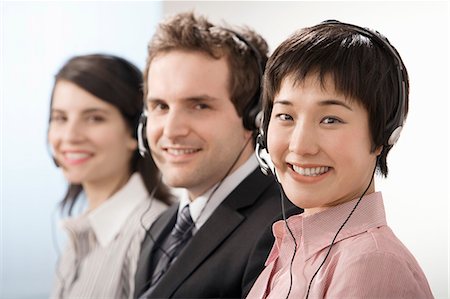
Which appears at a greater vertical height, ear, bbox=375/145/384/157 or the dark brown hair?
the dark brown hair

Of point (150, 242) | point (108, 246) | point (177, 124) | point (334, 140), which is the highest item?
point (334, 140)

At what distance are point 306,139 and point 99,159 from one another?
4.73 feet

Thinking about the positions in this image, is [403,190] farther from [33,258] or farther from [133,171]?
→ [33,258]

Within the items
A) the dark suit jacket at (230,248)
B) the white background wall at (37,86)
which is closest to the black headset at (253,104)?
the dark suit jacket at (230,248)

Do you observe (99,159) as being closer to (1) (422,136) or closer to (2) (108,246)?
(2) (108,246)

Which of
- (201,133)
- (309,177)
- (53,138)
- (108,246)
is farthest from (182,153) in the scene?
(53,138)

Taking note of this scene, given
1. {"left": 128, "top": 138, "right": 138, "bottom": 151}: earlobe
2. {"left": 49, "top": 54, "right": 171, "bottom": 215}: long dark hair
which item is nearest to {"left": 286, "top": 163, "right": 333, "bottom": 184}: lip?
{"left": 49, "top": 54, "right": 171, "bottom": 215}: long dark hair

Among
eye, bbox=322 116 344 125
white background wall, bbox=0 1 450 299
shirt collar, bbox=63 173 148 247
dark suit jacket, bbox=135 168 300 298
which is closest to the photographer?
eye, bbox=322 116 344 125

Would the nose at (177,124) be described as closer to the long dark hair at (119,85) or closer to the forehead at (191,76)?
the forehead at (191,76)

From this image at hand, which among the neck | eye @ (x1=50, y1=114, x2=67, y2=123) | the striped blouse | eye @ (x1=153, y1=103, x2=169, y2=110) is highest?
eye @ (x1=153, y1=103, x2=169, y2=110)

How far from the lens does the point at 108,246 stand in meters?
2.45

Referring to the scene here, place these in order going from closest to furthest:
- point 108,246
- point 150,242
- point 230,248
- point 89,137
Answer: point 230,248 < point 150,242 < point 108,246 < point 89,137

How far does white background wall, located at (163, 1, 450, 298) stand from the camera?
7.22ft

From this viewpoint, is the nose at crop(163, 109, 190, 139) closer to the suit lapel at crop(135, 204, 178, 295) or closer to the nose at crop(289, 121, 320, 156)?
the suit lapel at crop(135, 204, 178, 295)
